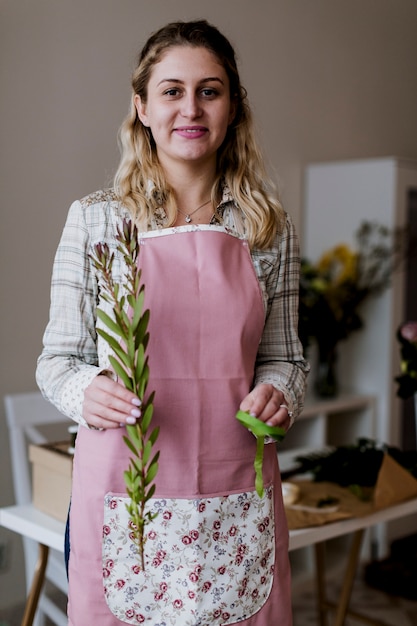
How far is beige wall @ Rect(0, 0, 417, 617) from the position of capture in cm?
270

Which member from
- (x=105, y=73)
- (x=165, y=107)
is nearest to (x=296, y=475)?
(x=165, y=107)

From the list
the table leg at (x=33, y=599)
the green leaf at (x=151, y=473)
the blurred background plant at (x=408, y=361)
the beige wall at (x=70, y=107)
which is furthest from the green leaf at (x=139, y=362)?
the beige wall at (x=70, y=107)

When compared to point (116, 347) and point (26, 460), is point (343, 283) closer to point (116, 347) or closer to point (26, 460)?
point (26, 460)

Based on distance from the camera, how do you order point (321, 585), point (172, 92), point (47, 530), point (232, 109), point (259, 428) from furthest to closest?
point (321, 585) < point (47, 530) < point (232, 109) < point (172, 92) < point (259, 428)

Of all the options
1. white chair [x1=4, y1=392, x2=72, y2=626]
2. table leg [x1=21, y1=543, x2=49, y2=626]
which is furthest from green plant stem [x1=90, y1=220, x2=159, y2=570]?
white chair [x1=4, y1=392, x2=72, y2=626]

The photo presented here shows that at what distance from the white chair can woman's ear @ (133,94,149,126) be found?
55.7 inches

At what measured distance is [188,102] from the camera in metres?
1.27

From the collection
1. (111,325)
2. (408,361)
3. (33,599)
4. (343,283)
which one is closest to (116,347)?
(111,325)

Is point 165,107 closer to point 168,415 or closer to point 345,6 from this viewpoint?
point 168,415

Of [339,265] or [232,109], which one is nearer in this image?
[232,109]

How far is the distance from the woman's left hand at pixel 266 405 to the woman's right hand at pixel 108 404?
0.19m

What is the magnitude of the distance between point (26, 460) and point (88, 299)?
55.1 inches

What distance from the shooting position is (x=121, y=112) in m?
3.02

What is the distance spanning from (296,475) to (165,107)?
1421mm
